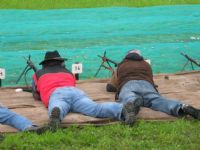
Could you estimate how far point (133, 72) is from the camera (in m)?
6.13

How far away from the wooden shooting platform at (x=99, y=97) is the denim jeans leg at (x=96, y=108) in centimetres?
8

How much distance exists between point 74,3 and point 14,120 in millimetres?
10861

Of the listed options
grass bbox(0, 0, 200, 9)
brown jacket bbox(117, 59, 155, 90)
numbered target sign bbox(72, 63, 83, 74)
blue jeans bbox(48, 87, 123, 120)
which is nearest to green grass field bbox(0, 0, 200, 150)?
blue jeans bbox(48, 87, 123, 120)

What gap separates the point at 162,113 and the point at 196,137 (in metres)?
0.78

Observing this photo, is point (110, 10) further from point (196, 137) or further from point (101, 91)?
point (196, 137)

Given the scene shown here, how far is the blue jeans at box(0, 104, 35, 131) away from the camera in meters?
5.04

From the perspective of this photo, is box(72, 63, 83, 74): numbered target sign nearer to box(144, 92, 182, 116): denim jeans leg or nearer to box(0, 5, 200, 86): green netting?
box(0, 5, 200, 86): green netting

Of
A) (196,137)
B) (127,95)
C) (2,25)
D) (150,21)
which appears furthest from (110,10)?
(196,137)

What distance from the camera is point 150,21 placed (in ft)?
42.6

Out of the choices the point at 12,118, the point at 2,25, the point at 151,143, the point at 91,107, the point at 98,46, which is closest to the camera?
the point at 151,143

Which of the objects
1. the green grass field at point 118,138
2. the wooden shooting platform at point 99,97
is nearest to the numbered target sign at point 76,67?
the wooden shooting platform at point 99,97

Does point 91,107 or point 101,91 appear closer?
point 91,107

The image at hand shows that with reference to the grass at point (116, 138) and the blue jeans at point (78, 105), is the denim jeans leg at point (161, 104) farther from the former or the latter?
the blue jeans at point (78, 105)

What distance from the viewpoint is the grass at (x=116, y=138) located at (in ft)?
15.2
